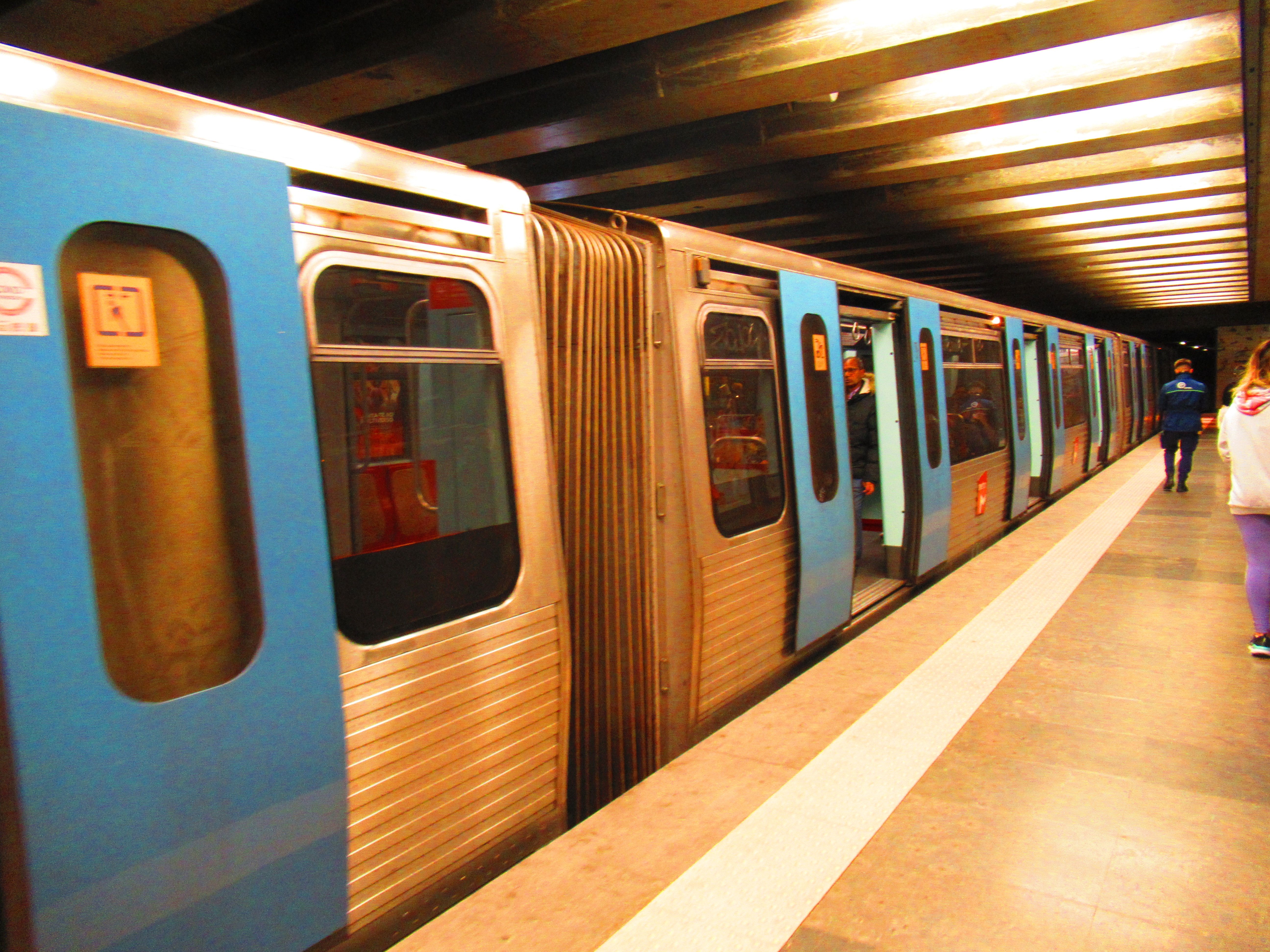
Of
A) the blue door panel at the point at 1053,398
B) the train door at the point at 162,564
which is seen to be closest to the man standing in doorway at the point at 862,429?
the blue door panel at the point at 1053,398

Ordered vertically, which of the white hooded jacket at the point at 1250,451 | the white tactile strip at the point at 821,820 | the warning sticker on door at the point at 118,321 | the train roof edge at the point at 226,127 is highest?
the train roof edge at the point at 226,127

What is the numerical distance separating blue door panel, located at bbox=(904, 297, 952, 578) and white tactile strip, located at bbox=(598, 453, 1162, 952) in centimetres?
125

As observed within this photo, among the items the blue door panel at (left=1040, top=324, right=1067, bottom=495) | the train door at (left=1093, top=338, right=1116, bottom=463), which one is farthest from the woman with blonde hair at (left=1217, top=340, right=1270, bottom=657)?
the train door at (left=1093, top=338, right=1116, bottom=463)

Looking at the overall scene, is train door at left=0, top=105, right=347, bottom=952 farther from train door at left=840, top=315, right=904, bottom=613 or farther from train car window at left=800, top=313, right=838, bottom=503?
train door at left=840, top=315, right=904, bottom=613

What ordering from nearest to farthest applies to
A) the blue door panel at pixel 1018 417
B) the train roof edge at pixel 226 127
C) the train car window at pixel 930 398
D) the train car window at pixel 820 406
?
the train roof edge at pixel 226 127, the train car window at pixel 820 406, the train car window at pixel 930 398, the blue door panel at pixel 1018 417

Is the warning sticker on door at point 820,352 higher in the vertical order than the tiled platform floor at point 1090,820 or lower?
higher

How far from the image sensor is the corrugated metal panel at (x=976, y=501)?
276 inches

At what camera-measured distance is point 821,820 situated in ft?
9.73

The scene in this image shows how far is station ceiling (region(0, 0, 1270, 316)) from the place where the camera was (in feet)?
15.0

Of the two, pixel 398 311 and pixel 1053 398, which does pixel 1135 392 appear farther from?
pixel 398 311

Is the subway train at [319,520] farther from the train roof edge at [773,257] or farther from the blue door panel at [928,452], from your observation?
the blue door panel at [928,452]

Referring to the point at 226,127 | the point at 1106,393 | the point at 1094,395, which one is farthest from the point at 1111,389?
the point at 226,127

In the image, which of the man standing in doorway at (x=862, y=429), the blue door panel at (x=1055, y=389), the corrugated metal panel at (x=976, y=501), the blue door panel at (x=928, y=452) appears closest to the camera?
the blue door panel at (x=928, y=452)

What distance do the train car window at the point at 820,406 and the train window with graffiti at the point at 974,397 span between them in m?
2.28
